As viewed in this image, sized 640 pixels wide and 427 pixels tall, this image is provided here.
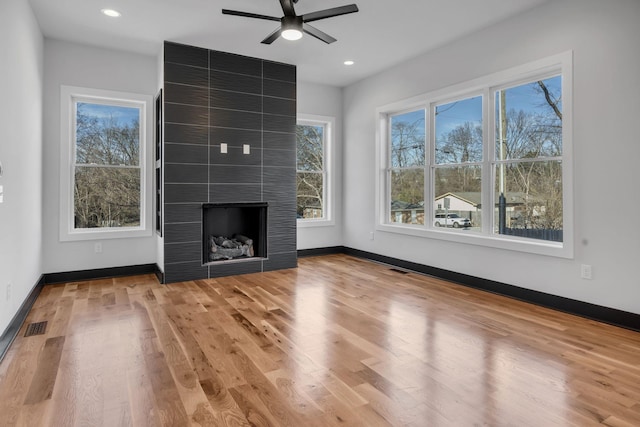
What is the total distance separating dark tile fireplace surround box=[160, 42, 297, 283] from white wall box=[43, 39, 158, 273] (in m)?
0.74

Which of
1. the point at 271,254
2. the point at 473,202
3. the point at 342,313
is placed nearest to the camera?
the point at 342,313

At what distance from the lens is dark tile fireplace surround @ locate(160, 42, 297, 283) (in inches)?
181

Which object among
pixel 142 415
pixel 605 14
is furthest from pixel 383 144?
pixel 142 415

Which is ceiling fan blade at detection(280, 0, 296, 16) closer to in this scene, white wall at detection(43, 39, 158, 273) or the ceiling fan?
the ceiling fan

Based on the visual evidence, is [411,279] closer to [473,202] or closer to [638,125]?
[473,202]

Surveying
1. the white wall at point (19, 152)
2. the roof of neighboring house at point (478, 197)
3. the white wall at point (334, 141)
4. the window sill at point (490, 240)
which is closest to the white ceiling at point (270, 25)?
the white wall at point (19, 152)

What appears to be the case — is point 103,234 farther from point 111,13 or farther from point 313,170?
point 313,170

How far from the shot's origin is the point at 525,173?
3.96m

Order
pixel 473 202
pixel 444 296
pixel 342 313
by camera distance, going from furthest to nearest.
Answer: pixel 473 202 < pixel 444 296 < pixel 342 313

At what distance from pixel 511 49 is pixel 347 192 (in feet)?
10.8

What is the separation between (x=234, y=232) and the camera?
5441 millimetres

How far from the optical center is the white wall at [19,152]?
279 centimetres

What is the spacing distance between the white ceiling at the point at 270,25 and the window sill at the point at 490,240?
2303 millimetres

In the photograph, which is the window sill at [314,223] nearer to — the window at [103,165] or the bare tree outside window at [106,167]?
the window at [103,165]
